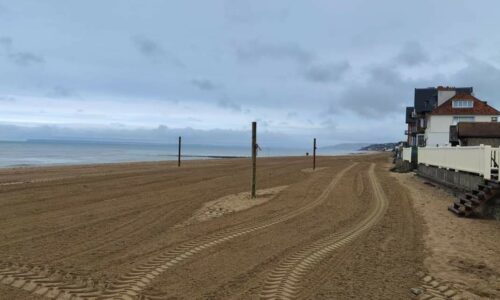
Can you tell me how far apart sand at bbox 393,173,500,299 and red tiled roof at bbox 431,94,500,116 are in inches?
1787

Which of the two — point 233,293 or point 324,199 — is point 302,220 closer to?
point 324,199

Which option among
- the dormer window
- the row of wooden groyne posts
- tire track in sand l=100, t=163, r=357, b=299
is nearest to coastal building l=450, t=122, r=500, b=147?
the row of wooden groyne posts

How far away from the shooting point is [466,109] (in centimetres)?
5544

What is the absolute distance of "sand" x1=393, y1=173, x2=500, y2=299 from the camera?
6.15 m

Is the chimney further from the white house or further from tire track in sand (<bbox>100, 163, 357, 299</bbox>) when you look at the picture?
tire track in sand (<bbox>100, 163, 357, 299</bbox>)

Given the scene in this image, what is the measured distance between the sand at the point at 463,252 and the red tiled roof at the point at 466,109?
45.4 metres

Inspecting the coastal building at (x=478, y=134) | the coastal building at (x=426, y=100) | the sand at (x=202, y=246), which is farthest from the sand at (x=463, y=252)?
the coastal building at (x=426, y=100)

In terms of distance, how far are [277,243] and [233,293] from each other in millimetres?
2966

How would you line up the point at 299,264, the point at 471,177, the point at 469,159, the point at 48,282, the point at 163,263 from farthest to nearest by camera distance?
the point at 469,159 < the point at 471,177 < the point at 299,264 < the point at 163,263 < the point at 48,282

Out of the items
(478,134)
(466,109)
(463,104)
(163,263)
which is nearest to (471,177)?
(163,263)

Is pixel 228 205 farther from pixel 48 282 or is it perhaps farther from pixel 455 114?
pixel 455 114

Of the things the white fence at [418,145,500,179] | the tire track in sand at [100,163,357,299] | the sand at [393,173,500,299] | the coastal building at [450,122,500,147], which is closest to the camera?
the tire track in sand at [100,163,357,299]

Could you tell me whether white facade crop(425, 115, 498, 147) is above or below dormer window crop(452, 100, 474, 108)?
below

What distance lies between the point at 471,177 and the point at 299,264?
967 cm
